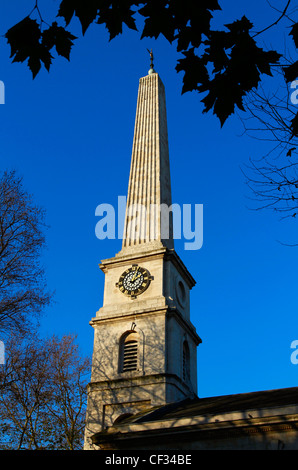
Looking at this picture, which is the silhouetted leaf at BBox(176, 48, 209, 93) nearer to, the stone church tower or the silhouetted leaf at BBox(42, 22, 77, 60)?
the silhouetted leaf at BBox(42, 22, 77, 60)

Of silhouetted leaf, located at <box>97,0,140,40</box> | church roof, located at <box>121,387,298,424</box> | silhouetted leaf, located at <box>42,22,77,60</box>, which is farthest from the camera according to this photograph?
church roof, located at <box>121,387,298,424</box>

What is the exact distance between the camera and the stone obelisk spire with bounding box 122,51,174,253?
3300cm

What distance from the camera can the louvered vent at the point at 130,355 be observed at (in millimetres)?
28406

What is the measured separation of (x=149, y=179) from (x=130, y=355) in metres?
12.2

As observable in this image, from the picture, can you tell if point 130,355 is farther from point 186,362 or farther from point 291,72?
point 291,72

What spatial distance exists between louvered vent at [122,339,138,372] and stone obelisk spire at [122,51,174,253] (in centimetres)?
597

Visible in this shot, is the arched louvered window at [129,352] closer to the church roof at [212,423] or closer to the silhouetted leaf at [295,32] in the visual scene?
the church roof at [212,423]

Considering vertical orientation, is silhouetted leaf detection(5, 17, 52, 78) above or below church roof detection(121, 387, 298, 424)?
above

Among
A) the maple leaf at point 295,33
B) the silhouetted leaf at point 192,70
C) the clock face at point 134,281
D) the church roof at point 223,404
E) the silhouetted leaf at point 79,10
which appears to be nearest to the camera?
the silhouetted leaf at point 79,10

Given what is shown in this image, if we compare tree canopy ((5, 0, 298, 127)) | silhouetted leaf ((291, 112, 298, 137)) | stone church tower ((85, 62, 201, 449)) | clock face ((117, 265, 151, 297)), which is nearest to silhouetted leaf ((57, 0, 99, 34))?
tree canopy ((5, 0, 298, 127))

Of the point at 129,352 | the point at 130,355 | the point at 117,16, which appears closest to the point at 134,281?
the point at 129,352

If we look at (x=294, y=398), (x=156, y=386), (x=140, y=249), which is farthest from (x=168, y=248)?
(x=294, y=398)

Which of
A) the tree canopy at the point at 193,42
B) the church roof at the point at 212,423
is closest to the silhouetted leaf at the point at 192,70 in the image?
the tree canopy at the point at 193,42
